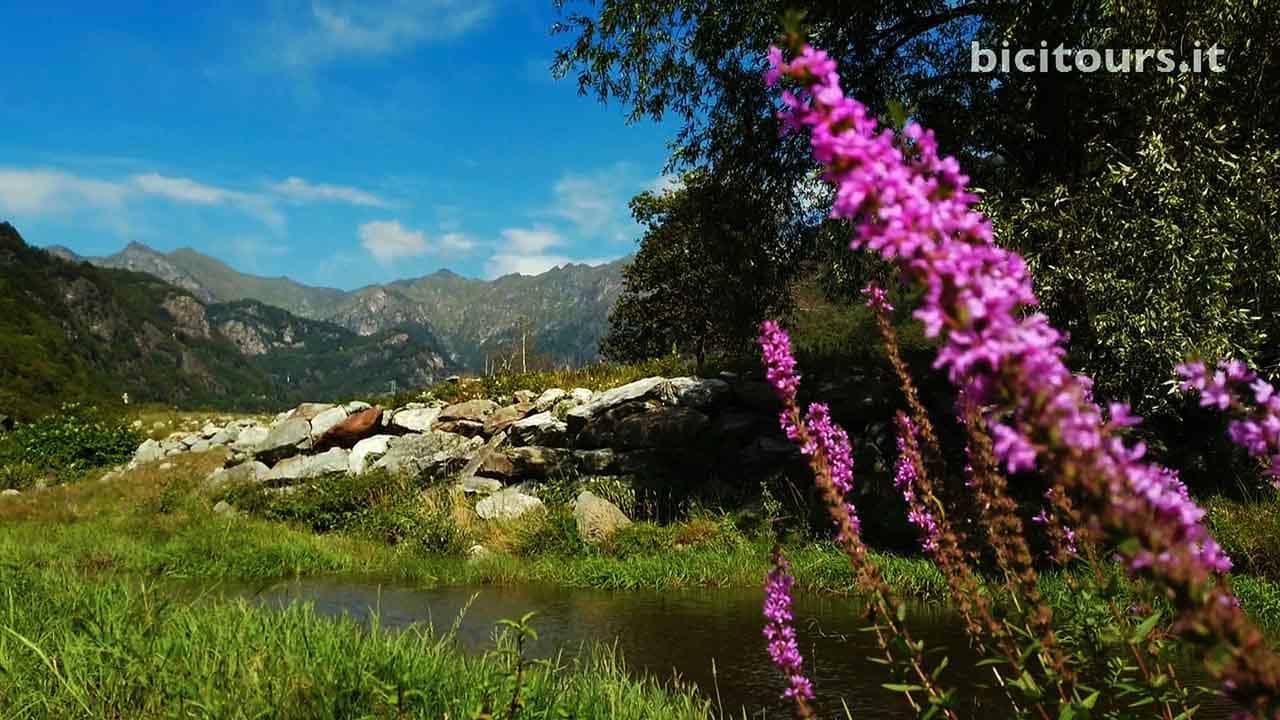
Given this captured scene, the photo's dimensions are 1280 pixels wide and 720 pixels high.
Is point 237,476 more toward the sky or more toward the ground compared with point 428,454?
more toward the ground

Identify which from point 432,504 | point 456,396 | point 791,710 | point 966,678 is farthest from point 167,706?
point 456,396

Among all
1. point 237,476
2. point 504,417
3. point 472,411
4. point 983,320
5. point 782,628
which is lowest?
point 237,476

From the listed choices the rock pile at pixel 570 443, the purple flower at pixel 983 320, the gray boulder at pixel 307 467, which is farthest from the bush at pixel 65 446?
the purple flower at pixel 983 320

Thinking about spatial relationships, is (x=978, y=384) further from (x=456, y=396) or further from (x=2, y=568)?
(x=456, y=396)

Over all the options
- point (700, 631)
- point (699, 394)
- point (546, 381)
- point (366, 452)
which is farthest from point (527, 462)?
point (700, 631)

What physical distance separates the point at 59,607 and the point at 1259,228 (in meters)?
14.2

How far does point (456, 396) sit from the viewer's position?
2462cm

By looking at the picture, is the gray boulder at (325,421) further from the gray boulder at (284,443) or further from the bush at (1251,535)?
Answer: the bush at (1251,535)

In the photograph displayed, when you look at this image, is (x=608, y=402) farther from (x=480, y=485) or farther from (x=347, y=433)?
(x=347, y=433)

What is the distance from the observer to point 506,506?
52.9 ft

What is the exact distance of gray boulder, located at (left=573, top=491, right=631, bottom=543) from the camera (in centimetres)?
1448

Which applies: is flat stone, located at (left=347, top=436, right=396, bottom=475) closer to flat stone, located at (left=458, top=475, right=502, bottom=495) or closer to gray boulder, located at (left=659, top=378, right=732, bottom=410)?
flat stone, located at (left=458, top=475, right=502, bottom=495)

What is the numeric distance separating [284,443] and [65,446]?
13.8m

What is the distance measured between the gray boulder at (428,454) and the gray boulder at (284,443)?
356 centimetres
